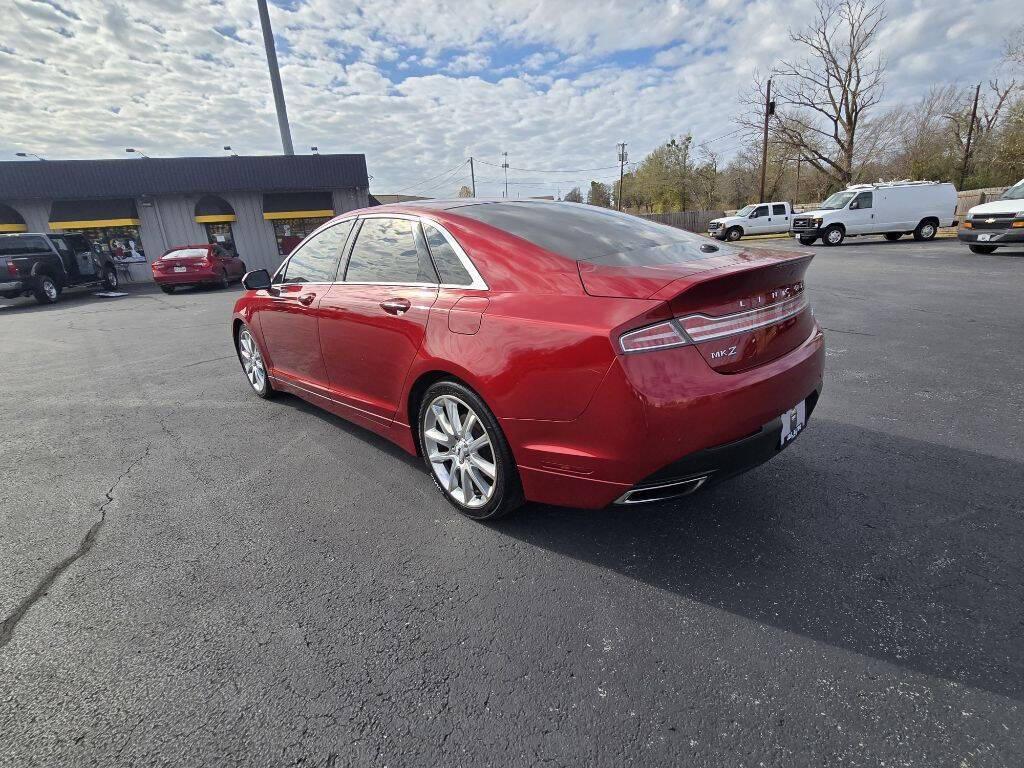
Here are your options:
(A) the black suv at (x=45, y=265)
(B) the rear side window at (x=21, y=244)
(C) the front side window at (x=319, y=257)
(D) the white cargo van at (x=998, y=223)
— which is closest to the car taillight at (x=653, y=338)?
(C) the front side window at (x=319, y=257)

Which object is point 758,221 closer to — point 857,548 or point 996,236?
point 996,236

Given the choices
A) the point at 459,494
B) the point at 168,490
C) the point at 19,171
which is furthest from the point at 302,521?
the point at 19,171

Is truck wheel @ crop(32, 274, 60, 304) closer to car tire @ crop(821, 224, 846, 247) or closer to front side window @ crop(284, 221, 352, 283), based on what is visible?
front side window @ crop(284, 221, 352, 283)

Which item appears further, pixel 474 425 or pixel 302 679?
pixel 474 425

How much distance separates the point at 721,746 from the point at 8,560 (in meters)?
3.24

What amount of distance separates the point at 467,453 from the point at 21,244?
1795cm

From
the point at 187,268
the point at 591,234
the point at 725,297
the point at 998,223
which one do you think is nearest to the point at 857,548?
the point at 725,297

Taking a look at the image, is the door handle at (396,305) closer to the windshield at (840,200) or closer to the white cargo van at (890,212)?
the white cargo van at (890,212)

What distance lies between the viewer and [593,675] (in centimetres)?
177

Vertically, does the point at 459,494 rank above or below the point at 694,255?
below

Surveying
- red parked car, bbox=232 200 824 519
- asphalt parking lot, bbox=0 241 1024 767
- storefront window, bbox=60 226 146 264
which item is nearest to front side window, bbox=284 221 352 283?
red parked car, bbox=232 200 824 519

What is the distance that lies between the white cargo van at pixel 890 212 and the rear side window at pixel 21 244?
25.4 metres

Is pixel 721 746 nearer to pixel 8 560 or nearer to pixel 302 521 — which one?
pixel 302 521

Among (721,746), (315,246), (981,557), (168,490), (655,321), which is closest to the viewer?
(721,746)
